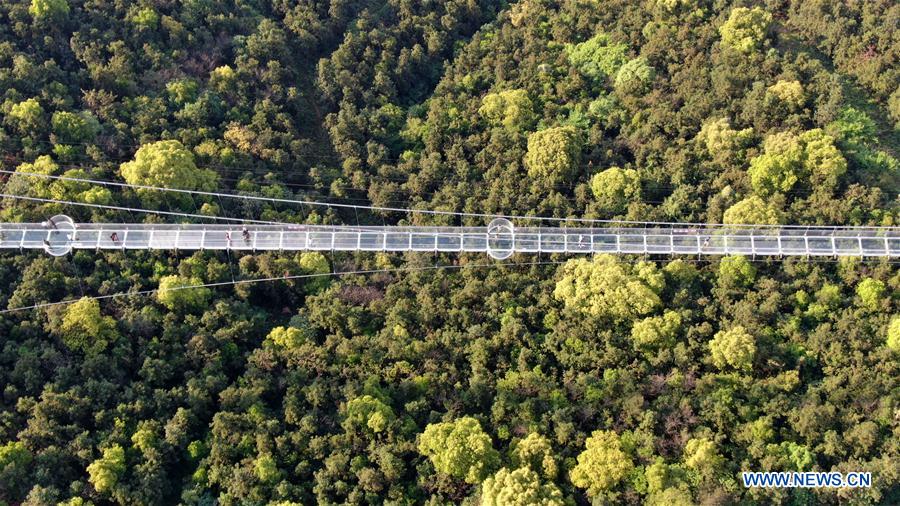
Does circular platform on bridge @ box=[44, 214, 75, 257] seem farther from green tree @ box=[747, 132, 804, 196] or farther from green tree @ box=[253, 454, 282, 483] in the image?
green tree @ box=[747, 132, 804, 196]

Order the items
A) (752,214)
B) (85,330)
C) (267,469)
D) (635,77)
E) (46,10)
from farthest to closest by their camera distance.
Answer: (635,77)
(46,10)
(752,214)
(85,330)
(267,469)

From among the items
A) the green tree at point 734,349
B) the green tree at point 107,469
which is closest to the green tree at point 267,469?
the green tree at point 107,469

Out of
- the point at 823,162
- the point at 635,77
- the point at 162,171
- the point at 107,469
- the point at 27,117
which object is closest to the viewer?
the point at 107,469

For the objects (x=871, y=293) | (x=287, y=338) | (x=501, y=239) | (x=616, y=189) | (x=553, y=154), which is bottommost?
(x=287, y=338)

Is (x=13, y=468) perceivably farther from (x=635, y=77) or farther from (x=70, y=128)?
(x=635, y=77)

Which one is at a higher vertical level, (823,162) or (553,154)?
(553,154)

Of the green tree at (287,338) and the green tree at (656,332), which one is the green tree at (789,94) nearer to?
the green tree at (656,332)

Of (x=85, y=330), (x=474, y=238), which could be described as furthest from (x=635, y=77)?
(x=85, y=330)
